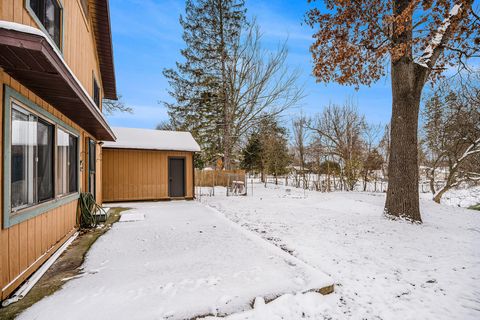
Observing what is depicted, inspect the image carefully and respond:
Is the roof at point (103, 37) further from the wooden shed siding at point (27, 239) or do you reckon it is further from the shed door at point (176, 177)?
the wooden shed siding at point (27, 239)

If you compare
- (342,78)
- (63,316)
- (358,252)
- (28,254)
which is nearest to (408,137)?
(342,78)

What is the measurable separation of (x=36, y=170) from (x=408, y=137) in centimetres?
731

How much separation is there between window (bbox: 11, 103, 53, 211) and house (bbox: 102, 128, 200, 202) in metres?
5.85

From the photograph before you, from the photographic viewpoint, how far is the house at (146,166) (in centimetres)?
938

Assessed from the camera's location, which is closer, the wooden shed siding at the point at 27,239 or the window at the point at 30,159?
the wooden shed siding at the point at 27,239

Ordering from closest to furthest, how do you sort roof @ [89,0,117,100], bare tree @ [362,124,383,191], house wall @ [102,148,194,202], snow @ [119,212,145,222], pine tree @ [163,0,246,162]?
snow @ [119,212,145,222]
roof @ [89,0,117,100]
house wall @ [102,148,194,202]
bare tree @ [362,124,383,191]
pine tree @ [163,0,246,162]

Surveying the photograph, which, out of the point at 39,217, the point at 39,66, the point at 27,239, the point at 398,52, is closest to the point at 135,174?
the point at 39,217

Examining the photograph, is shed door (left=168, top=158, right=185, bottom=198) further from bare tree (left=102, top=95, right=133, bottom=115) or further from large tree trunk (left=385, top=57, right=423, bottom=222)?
bare tree (left=102, top=95, right=133, bottom=115)

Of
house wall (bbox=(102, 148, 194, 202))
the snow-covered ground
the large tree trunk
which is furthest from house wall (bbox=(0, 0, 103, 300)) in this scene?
the large tree trunk

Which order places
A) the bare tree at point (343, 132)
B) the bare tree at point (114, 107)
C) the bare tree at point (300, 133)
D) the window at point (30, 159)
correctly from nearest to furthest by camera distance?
the window at point (30, 159), the bare tree at point (343, 132), the bare tree at point (114, 107), the bare tree at point (300, 133)

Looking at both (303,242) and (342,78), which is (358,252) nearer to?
(303,242)

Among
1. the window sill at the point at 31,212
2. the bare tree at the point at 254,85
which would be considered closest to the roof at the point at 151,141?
the window sill at the point at 31,212

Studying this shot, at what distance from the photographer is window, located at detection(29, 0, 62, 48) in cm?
327

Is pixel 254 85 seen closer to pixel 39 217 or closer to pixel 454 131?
pixel 454 131
